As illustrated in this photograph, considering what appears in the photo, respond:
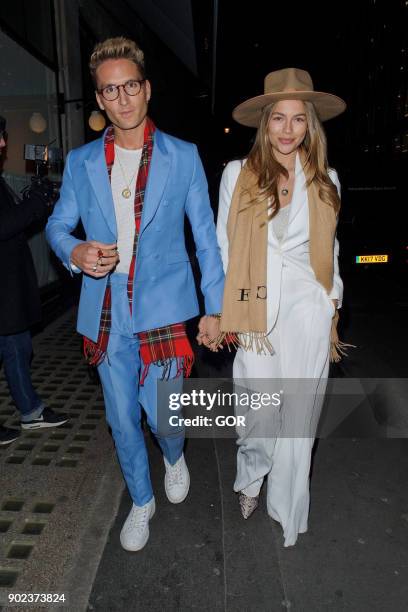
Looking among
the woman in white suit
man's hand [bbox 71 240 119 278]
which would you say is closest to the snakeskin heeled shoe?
the woman in white suit

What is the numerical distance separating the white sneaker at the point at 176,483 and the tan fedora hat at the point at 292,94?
207 cm

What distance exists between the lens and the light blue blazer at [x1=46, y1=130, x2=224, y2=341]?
2264mm

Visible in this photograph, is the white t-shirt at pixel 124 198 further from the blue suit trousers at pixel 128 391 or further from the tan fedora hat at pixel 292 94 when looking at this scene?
the tan fedora hat at pixel 292 94

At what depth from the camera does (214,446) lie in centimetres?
366

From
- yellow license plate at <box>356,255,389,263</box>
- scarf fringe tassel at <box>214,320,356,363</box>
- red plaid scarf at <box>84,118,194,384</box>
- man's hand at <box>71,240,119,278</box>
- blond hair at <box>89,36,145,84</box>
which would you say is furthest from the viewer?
yellow license plate at <box>356,255,389,263</box>

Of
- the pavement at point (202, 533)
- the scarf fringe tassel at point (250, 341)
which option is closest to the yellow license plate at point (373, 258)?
the pavement at point (202, 533)

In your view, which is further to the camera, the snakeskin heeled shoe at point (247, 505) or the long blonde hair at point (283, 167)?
the snakeskin heeled shoe at point (247, 505)

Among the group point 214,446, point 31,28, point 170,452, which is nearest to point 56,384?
point 214,446

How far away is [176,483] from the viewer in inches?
116

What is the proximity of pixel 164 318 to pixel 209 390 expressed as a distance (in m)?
2.64

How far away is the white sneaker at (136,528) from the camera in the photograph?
8.25 ft

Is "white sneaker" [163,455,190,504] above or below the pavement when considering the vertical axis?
above

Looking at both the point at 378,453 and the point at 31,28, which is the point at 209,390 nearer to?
the point at 378,453

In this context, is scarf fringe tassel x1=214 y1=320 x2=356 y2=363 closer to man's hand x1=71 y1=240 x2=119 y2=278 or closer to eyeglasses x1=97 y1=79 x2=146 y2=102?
man's hand x1=71 y1=240 x2=119 y2=278
